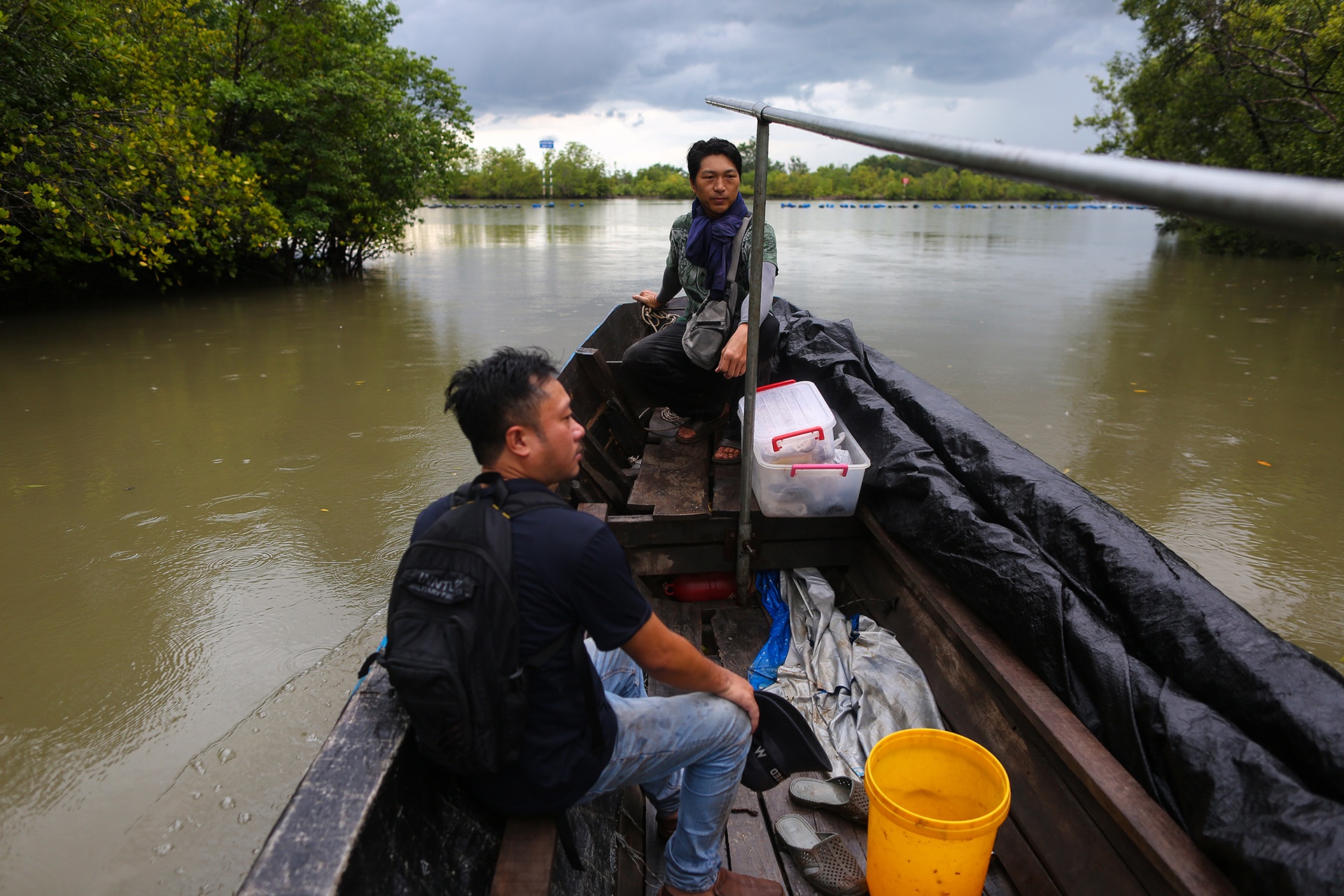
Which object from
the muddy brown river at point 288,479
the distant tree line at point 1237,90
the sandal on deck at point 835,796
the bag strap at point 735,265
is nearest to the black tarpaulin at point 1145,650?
the sandal on deck at point 835,796

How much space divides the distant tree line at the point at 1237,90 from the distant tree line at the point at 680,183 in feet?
214

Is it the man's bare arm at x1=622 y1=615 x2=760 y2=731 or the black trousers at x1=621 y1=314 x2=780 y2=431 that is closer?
the man's bare arm at x1=622 y1=615 x2=760 y2=731

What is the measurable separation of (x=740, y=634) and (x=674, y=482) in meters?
0.78

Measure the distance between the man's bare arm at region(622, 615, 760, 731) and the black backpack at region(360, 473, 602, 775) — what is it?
0.19 metres

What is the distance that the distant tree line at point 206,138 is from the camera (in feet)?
24.4

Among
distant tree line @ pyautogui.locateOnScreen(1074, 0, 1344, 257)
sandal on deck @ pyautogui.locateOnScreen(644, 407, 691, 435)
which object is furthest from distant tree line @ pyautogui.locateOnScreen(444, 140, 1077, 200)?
sandal on deck @ pyautogui.locateOnScreen(644, 407, 691, 435)

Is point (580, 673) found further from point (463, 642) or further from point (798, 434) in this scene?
point (798, 434)

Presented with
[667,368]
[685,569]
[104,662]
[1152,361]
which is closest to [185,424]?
[104,662]

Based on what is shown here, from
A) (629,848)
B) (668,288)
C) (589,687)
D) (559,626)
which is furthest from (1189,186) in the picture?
(668,288)

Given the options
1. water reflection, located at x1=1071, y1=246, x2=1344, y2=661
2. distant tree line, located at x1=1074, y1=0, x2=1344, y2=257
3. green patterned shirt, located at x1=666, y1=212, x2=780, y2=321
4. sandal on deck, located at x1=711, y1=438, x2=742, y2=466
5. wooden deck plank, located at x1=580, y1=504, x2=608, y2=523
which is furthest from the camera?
distant tree line, located at x1=1074, y1=0, x2=1344, y2=257

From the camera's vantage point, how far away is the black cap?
78.0 inches

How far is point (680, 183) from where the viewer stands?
9488cm

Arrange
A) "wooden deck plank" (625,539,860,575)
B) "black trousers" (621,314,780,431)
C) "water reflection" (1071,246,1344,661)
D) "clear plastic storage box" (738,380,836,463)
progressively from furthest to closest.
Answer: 1. "water reflection" (1071,246,1344,661)
2. "black trousers" (621,314,780,431)
3. "wooden deck plank" (625,539,860,575)
4. "clear plastic storage box" (738,380,836,463)

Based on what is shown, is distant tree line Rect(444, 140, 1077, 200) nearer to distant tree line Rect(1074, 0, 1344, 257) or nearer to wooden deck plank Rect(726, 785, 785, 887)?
distant tree line Rect(1074, 0, 1344, 257)
